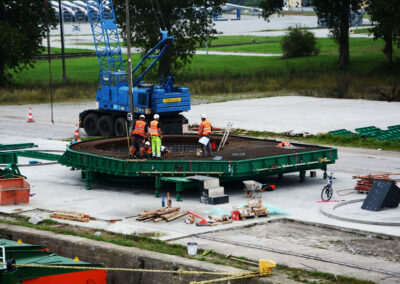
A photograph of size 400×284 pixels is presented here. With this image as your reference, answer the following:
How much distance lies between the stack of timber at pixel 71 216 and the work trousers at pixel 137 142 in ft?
15.4

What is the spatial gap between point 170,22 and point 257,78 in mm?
9409

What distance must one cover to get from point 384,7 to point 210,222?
45778 millimetres

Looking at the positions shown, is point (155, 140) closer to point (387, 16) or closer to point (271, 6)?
point (387, 16)

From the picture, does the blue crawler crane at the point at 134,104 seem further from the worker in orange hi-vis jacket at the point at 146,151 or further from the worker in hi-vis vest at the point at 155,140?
the worker in hi-vis vest at the point at 155,140

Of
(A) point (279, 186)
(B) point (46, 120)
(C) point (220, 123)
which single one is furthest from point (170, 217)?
(B) point (46, 120)

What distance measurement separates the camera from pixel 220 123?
→ 41875 millimetres

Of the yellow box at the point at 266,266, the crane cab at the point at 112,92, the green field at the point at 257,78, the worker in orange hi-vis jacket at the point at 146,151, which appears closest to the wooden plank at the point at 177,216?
the worker in orange hi-vis jacket at the point at 146,151

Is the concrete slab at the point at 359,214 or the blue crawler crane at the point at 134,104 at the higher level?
the blue crawler crane at the point at 134,104

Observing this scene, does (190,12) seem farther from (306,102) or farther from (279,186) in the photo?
(279,186)

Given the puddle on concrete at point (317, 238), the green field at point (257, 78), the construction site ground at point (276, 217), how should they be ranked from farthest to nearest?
1. the green field at point (257, 78)
2. the puddle on concrete at point (317, 238)
3. the construction site ground at point (276, 217)

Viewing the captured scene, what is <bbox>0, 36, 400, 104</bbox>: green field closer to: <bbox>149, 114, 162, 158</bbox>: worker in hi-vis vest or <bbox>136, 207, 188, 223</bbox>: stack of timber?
<bbox>149, 114, 162, 158</bbox>: worker in hi-vis vest

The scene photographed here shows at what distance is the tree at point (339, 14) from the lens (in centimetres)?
7081

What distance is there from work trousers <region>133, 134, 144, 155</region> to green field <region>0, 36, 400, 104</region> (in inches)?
1227

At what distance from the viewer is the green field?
5834cm
